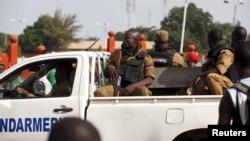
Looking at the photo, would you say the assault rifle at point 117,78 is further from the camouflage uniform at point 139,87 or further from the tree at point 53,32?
the tree at point 53,32

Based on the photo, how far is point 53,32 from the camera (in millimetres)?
86938

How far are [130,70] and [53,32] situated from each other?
81.1 m

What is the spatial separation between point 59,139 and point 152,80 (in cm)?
431

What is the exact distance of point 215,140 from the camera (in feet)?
13.4

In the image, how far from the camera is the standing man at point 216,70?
251 inches

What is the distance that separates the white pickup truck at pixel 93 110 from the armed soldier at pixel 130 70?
19 centimetres

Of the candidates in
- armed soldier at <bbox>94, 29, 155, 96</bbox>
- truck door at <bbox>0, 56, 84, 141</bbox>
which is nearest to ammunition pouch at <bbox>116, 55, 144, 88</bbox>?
armed soldier at <bbox>94, 29, 155, 96</bbox>

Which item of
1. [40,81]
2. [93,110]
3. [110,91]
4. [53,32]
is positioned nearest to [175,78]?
[110,91]

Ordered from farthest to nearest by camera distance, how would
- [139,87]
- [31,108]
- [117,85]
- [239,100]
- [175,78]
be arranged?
1. [175,78]
2. [117,85]
3. [139,87]
4. [31,108]
5. [239,100]

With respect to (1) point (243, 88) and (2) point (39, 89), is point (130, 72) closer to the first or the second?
(2) point (39, 89)

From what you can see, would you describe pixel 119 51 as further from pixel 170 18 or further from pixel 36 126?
pixel 170 18

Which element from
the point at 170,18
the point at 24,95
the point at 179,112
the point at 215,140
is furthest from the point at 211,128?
Result: the point at 170,18

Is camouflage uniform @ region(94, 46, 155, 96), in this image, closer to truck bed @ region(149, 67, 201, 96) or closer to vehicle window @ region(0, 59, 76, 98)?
vehicle window @ region(0, 59, 76, 98)

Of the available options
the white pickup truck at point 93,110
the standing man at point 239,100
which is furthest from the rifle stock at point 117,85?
the standing man at point 239,100
